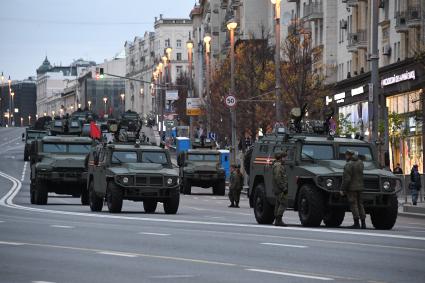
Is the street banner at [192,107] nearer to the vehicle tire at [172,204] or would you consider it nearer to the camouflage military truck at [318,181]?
the vehicle tire at [172,204]

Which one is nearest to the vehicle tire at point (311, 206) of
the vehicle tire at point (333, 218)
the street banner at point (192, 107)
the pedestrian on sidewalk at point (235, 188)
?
the vehicle tire at point (333, 218)

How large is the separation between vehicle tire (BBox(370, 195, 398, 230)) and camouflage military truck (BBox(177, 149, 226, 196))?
1397 inches

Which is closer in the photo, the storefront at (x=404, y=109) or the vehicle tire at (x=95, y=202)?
the vehicle tire at (x=95, y=202)

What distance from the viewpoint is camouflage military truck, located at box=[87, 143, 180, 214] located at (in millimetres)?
36281

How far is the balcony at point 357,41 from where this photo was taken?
75.2 meters

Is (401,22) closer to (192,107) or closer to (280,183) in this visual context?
(192,107)

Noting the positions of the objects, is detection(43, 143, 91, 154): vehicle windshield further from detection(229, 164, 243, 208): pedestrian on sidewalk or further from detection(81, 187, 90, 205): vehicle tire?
detection(229, 164, 243, 208): pedestrian on sidewalk

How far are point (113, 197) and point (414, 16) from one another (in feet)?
103

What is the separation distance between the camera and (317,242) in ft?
75.7

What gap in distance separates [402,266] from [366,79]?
55.8 m

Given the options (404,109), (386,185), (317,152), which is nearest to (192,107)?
(404,109)

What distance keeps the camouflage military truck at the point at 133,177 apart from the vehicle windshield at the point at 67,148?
7.69 metres

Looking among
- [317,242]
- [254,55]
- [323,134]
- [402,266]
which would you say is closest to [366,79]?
[254,55]

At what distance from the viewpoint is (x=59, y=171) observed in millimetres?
44750
